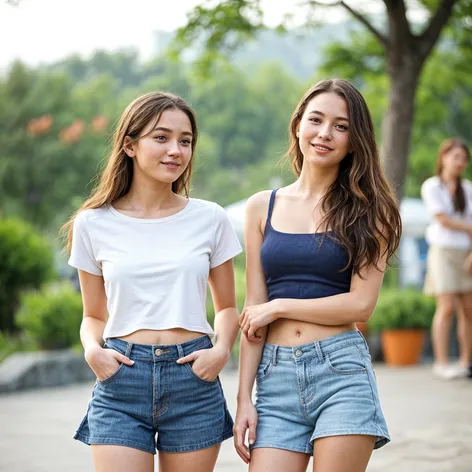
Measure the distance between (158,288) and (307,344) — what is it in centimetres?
56

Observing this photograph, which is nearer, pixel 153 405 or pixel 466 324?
pixel 153 405

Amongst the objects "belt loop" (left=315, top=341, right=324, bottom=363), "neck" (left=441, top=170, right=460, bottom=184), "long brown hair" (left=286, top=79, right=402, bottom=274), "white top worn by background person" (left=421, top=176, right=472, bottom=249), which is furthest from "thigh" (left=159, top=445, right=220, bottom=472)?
"neck" (left=441, top=170, right=460, bottom=184)

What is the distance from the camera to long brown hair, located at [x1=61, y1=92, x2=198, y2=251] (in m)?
3.31

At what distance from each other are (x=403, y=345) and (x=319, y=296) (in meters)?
8.01

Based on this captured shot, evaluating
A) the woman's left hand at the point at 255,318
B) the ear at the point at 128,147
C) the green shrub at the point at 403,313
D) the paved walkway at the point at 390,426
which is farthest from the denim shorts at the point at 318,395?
the green shrub at the point at 403,313

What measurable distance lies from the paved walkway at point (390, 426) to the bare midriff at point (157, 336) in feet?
8.94

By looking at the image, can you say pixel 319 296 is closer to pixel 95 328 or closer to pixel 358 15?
pixel 95 328

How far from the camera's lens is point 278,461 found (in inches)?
123

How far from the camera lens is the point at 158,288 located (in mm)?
3209

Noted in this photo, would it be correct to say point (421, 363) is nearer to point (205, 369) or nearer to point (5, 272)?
point (5, 272)

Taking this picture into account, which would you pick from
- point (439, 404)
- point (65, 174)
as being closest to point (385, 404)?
A: point (439, 404)

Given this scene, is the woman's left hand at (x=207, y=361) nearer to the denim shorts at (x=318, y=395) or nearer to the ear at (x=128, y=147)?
the denim shorts at (x=318, y=395)

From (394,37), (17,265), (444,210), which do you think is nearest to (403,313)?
(444,210)

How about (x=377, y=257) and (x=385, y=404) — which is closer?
(x=377, y=257)
